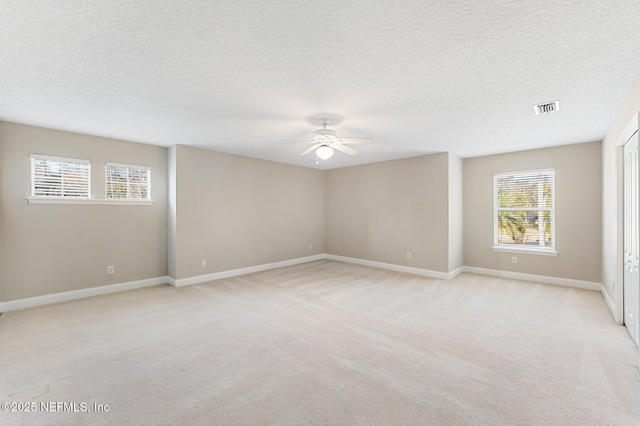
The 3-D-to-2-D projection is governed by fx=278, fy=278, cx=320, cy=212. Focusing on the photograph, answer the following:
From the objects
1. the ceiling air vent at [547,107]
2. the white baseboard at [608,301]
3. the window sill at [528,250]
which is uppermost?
the ceiling air vent at [547,107]

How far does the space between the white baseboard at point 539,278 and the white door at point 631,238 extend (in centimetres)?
168

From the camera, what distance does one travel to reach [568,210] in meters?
4.90

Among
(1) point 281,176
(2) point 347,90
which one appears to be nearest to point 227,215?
(1) point 281,176

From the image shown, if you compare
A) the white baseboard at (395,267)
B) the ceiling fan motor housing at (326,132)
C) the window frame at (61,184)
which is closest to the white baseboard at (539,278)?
the white baseboard at (395,267)

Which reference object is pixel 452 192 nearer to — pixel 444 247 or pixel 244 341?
pixel 444 247

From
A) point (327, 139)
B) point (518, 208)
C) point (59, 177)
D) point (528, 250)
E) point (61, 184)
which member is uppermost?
point (327, 139)

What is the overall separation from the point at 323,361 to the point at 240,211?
4.04 m

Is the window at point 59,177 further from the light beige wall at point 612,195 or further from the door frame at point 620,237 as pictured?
the door frame at point 620,237

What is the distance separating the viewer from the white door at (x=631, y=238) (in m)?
2.80

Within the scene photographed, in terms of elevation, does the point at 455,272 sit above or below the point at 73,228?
below

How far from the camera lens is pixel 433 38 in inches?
75.0

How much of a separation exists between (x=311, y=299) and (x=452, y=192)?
3.54m

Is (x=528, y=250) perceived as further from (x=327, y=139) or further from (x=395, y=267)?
(x=327, y=139)

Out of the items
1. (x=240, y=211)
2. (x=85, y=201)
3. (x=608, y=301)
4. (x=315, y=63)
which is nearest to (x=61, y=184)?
(x=85, y=201)
